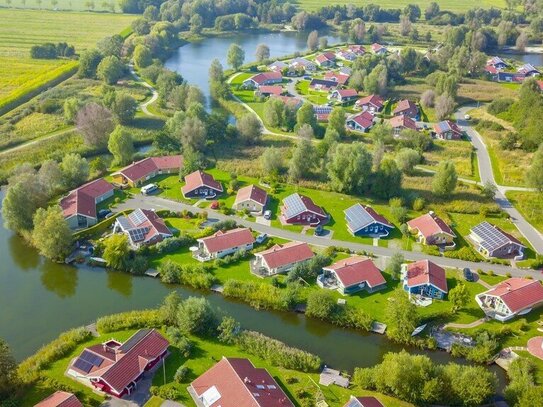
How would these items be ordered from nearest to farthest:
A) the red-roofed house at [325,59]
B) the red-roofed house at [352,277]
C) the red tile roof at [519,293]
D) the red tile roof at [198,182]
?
the red tile roof at [519,293]
the red-roofed house at [352,277]
the red tile roof at [198,182]
the red-roofed house at [325,59]

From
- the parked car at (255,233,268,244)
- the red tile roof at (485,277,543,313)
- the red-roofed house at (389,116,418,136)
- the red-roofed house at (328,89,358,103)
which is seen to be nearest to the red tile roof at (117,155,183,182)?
the parked car at (255,233,268,244)

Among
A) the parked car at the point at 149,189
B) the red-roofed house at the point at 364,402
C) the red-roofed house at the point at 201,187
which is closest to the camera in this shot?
the red-roofed house at the point at 364,402

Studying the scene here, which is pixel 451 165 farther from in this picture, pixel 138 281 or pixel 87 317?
pixel 87 317

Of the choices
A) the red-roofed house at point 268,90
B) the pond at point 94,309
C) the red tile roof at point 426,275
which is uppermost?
the red-roofed house at point 268,90

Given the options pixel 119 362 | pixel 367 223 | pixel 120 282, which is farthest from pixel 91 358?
pixel 367 223

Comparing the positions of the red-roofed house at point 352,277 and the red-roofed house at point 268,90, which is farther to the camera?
the red-roofed house at point 268,90

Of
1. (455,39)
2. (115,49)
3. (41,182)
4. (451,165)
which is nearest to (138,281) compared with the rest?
(41,182)

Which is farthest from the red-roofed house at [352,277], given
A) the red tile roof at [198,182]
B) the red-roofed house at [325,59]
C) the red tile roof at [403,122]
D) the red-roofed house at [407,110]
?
the red-roofed house at [325,59]

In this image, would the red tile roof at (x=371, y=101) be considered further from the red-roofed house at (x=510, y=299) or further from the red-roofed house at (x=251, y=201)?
the red-roofed house at (x=510, y=299)
